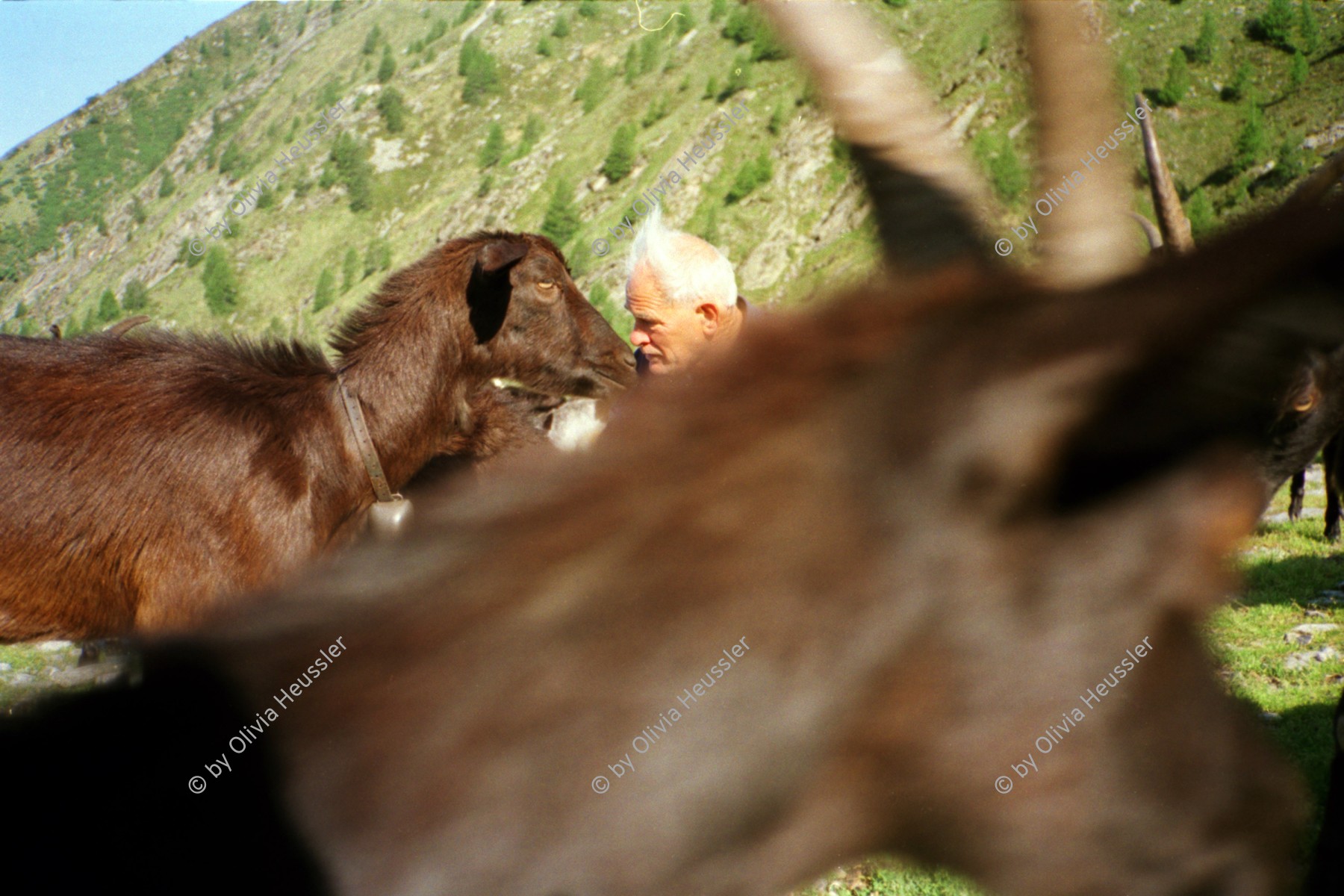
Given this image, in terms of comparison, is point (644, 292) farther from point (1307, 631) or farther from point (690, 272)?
point (1307, 631)

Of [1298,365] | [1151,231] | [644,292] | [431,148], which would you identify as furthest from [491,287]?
[431,148]

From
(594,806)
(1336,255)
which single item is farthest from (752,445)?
(1336,255)

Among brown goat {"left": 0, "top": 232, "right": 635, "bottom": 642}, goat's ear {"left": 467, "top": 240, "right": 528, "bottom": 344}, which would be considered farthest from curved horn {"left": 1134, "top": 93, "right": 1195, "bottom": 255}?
goat's ear {"left": 467, "top": 240, "right": 528, "bottom": 344}

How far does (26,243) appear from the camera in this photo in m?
104

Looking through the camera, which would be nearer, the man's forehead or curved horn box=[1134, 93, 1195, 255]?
curved horn box=[1134, 93, 1195, 255]

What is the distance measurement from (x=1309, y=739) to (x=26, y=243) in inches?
5071

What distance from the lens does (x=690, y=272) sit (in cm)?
363

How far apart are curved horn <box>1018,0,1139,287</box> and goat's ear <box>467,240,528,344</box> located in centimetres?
441

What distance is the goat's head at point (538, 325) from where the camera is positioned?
5.14 metres

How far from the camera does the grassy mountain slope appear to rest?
4025cm

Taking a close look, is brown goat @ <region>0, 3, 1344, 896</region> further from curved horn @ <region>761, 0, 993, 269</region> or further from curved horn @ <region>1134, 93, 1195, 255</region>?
curved horn @ <region>1134, 93, 1195, 255</region>

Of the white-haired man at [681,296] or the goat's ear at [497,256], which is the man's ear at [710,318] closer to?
the white-haired man at [681,296]

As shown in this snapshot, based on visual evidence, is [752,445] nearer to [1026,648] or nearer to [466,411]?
[1026,648]

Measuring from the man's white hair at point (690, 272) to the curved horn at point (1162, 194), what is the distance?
7.83ft
